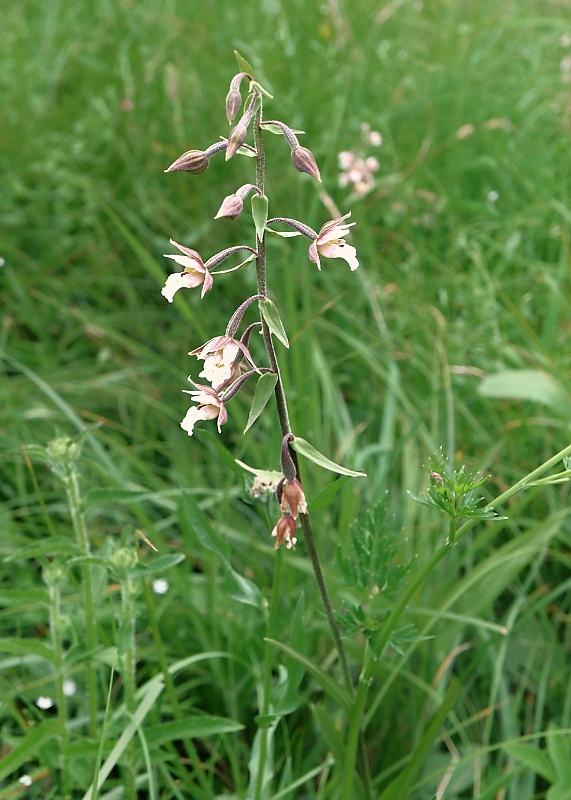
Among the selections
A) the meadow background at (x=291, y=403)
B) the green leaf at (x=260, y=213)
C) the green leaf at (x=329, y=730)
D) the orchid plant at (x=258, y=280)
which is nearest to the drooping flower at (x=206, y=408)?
the orchid plant at (x=258, y=280)

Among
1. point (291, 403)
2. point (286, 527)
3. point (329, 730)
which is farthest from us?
point (291, 403)

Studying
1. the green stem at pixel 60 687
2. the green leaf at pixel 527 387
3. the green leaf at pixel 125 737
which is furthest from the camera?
the green leaf at pixel 527 387

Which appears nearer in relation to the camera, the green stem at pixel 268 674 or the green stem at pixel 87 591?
the green stem at pixel 268 674

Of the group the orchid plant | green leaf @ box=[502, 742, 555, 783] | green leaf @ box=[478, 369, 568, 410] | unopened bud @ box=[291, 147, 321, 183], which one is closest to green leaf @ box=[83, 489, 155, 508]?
the orchid plant

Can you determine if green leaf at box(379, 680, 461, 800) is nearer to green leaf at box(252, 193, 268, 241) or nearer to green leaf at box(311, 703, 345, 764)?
green leaf at box(311, 703, 345, 764)

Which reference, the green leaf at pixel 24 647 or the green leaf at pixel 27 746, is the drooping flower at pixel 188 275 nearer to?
the green leaf at pixel 24 647

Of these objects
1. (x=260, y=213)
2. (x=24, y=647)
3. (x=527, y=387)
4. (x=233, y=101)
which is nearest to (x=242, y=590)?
(x=24, y=647)

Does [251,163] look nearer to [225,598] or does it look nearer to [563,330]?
[563,330]

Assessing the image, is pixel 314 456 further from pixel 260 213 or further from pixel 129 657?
pixel 129 657
